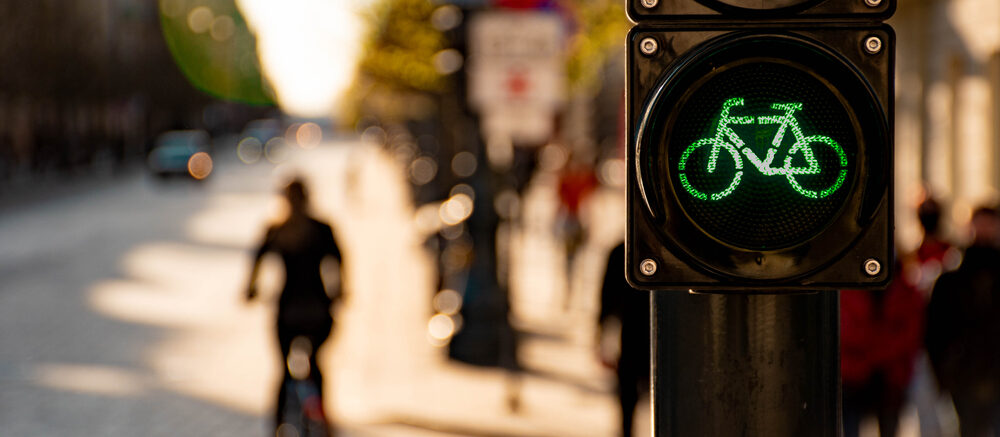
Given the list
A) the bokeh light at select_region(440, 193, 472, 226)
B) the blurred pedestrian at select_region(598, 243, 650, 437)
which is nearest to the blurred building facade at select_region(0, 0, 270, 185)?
the bokeh light at select_region(440, 193, 472, 226)

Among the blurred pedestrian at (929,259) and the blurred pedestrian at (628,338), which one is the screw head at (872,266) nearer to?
the blurred pedestrian at (628,338)

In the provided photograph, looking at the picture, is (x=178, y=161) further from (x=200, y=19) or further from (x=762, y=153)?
(x=200, y=19)

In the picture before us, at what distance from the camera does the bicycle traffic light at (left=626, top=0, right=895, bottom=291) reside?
2.15 metres

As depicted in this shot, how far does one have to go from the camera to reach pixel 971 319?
7.09m

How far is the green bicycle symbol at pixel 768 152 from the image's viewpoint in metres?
2.16

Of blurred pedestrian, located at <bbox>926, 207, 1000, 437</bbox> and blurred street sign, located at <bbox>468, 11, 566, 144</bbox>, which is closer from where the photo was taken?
blurred pedestrian, located at <bbox>926, 207, 1000, 437</bbox>

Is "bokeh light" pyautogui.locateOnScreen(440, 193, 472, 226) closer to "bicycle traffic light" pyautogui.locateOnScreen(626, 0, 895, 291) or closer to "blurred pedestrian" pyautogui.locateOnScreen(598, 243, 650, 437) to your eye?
"blurred pedestrian" pyautogui.locateOnScreen(598, 243, 650, 437)

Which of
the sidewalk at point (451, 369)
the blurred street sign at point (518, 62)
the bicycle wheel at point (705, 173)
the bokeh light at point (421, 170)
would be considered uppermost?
the blurred street sign at point (518, 62)

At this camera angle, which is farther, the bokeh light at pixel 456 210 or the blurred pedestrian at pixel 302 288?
the bokeh light at pixel 456 210

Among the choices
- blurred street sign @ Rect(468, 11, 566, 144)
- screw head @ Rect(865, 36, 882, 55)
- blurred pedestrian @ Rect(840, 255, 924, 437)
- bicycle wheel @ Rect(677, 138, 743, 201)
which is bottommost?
blurred pedestrian @ Rect(840, 255, 924, 437)

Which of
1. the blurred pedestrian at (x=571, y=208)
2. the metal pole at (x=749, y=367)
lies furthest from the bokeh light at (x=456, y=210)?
the metal pole at (x=749, y=367)

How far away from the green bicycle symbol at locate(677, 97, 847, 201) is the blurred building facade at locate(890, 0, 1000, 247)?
10.7m

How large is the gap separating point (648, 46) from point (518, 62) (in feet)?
26.4

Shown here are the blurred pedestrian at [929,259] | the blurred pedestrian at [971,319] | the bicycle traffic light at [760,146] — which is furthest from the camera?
the blurred pedestrian at [929,259]
